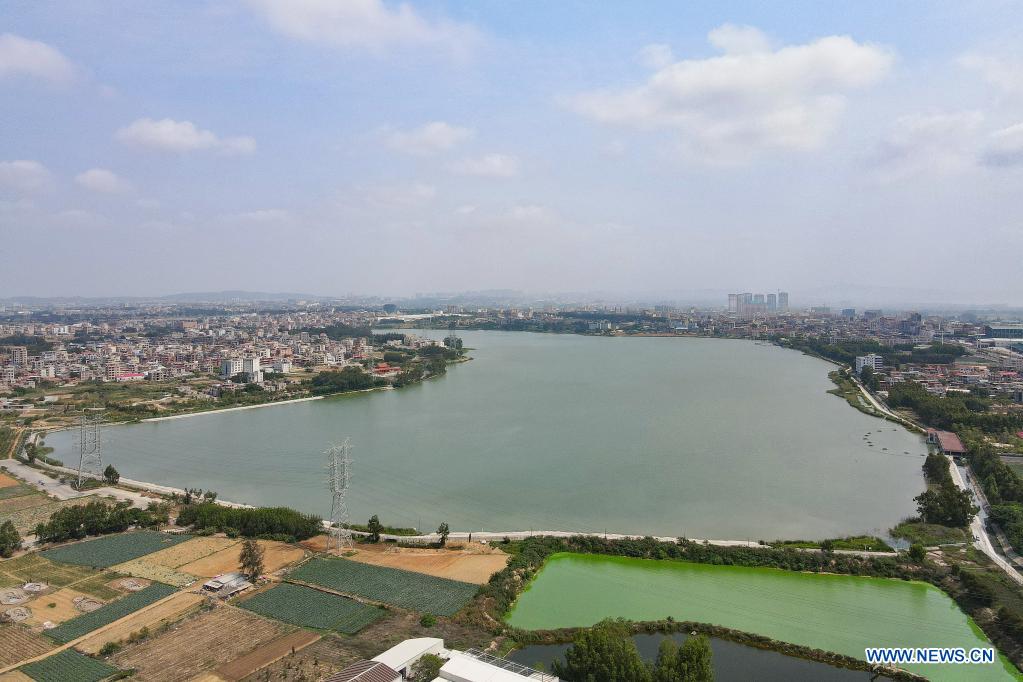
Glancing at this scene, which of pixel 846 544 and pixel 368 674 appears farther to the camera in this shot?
pixel 846 544

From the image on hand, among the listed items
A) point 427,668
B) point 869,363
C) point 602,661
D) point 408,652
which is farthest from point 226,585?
point 869,363

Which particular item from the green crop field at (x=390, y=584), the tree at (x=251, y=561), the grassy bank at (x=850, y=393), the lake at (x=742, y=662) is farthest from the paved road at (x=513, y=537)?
the grassy bank at (x=850, y=393)

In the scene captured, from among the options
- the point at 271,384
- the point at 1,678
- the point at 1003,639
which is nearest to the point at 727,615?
the point at 1003,639

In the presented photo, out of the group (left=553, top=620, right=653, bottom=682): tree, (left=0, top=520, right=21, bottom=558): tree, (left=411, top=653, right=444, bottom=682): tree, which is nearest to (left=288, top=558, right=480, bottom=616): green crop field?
(left=411, top=653, right=444, bottom=682): tree

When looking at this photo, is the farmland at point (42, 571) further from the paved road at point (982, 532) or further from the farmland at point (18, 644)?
the paved road at point (982, 532)

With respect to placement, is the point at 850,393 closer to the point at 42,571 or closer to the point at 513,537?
the point at 513,537

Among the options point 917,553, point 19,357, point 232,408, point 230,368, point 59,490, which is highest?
point 19,357
